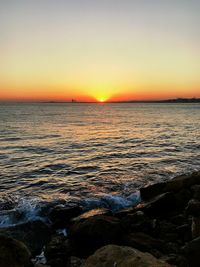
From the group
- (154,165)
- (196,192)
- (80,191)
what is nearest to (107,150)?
(154,165)

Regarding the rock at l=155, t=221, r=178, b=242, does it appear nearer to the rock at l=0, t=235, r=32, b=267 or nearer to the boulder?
the boulder

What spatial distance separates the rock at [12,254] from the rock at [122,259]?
1.41 metres

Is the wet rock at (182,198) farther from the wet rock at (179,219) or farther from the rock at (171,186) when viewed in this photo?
the wet rock at (179,219)

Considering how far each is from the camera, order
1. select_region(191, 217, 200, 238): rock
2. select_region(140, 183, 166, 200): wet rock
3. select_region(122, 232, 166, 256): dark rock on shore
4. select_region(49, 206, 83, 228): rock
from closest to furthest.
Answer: select_region(191, 217, 200, 238): rock < select_region(122, 232, 166, 256): dark rock on shore < select_region(49, 206, 83, 228): rock < select_region(140, 183, 166, 200): wet rock

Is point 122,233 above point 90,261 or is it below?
below

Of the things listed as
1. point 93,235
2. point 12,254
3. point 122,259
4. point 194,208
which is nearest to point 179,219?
point 194,208

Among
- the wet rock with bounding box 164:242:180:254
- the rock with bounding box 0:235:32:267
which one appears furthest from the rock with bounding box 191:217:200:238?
the rock with bounding box 0:235:32:267

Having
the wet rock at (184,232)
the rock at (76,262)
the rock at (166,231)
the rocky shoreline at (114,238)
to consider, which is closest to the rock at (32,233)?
the rocky shoreline at (114,238)

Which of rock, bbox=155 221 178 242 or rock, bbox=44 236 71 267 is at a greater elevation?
rock, bbox=155 221 178 242

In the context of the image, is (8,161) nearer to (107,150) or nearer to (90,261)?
(107,150)

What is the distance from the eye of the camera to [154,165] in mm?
20234

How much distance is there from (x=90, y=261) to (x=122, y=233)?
316 centimetres

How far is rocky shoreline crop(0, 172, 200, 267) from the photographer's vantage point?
6.07 meters

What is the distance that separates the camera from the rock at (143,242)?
8281 millimetres
